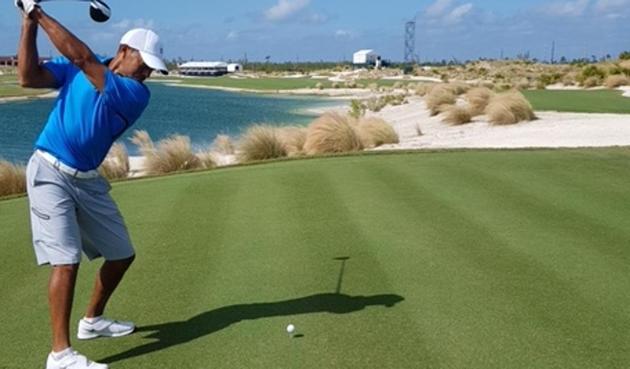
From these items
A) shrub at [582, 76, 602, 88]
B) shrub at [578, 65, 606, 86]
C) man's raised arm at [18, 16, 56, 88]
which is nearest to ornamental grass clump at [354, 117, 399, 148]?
man's raised arm at [18, 16, 56, 88]

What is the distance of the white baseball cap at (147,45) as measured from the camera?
4.14m

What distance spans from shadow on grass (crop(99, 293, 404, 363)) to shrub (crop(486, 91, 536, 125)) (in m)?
16.6

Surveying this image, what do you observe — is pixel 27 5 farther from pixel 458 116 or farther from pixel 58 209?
pixel 458 116

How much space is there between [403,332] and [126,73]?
2410mm

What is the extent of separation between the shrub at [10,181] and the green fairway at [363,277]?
454cm

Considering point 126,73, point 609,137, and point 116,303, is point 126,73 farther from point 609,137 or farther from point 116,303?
point 609,137

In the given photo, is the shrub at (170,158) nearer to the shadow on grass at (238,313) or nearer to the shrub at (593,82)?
the shadow on grass at (238,313)

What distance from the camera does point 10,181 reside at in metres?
13.1

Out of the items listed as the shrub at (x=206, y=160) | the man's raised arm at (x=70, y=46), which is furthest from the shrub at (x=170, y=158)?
the man's raised arm at (x=70, y=46)

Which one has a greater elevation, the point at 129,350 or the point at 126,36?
the point at 126,36

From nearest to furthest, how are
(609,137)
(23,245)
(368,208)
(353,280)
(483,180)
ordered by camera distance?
(353,280), (23,245), (368,208), (483,180), (609,137)

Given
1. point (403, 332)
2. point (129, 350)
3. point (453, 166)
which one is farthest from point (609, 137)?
point (129, 350)

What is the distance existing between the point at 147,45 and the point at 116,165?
465 inches

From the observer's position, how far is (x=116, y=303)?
523 centimetres
